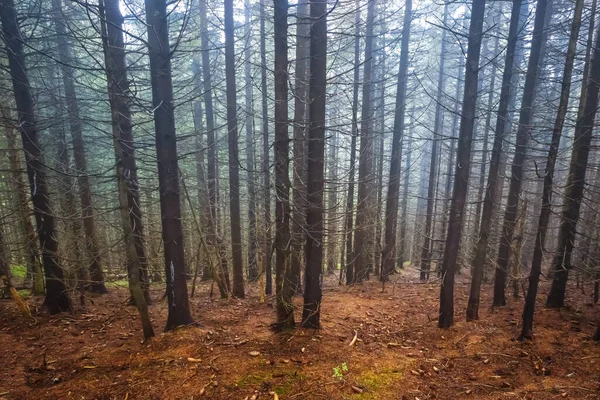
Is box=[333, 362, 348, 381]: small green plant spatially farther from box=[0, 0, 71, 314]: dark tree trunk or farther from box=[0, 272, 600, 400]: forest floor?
box=[0, 0, 71, 314]: dark tree trunk

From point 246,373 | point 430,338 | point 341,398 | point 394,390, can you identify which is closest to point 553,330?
Answer: point 430,338

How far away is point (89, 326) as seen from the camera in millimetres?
7758

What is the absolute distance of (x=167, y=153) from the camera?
20.4ft

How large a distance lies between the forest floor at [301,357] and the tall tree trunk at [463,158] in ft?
2.91

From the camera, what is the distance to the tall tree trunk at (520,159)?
298 inches

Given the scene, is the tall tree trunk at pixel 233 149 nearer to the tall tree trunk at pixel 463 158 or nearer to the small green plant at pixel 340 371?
the small green plant at pixel 340 371

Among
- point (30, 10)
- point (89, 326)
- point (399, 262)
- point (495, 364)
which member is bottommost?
point (399, 262)

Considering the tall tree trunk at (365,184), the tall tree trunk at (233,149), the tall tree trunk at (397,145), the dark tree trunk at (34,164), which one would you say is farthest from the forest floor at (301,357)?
the tall tree trunk at (397,145)

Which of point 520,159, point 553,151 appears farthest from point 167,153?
point 520,159

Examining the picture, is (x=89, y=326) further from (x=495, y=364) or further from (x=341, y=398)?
(x=495, y=364)

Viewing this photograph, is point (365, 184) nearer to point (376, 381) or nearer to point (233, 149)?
point (233, 149)

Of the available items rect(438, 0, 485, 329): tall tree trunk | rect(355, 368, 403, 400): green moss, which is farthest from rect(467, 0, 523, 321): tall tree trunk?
rect(355, 368, 403, 400): green moss

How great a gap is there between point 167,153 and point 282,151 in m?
2.38

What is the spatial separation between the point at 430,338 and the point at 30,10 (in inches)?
504
